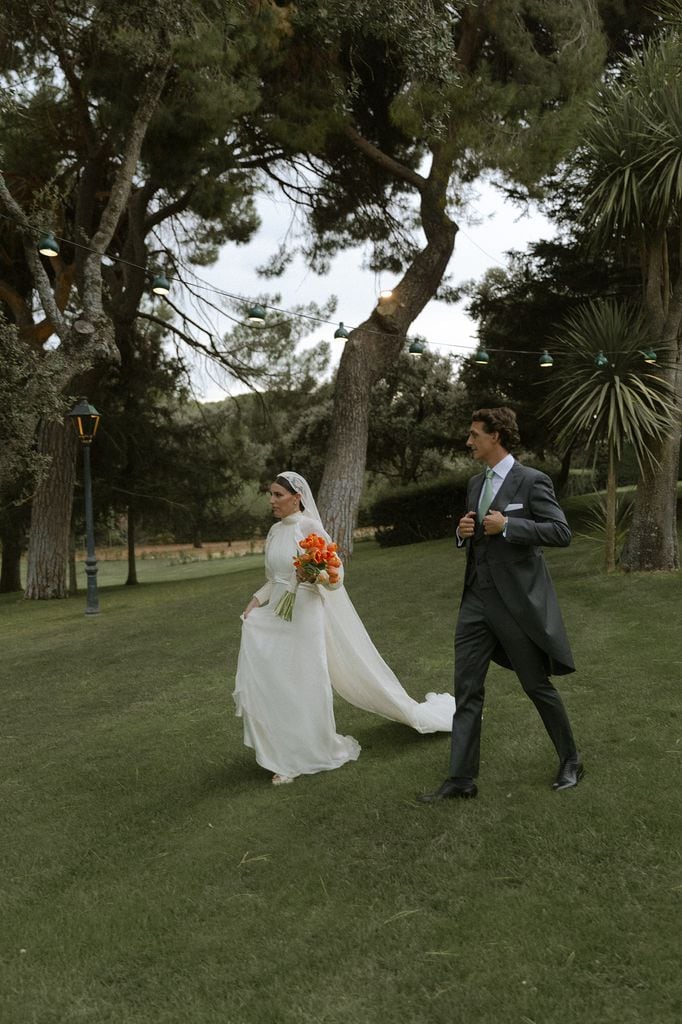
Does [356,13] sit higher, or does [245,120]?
[245,120]

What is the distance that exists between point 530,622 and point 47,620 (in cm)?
1284

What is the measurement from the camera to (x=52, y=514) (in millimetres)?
19266

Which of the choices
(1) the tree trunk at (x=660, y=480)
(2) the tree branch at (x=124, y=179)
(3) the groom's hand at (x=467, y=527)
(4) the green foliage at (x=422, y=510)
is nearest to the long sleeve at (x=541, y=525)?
(3) the groom's hand at (x=467, y=527)

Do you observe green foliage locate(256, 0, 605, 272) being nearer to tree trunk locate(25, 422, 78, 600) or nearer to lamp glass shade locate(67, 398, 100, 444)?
lamp glass shade locate(67, 398, 100, 444)

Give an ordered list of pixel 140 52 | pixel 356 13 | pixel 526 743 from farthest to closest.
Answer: pixel 140 52 → pixel 356 13 → pixel 526 743

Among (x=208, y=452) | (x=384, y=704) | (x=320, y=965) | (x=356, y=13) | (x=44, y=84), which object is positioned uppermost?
(x=44, y=84)

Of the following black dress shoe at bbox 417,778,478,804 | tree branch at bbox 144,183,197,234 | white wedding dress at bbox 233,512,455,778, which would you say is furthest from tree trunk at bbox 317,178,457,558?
black dress shoe at bbox 417,778,478,804

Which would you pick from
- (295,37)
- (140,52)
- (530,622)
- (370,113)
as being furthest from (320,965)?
(370,113)

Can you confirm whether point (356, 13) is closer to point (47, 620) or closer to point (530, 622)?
point (530, 622)

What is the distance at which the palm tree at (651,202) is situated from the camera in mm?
11133

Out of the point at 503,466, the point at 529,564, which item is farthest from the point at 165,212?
the point at 529,564

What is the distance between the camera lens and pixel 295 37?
14469mm

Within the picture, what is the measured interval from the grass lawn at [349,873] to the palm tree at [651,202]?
4944 mm

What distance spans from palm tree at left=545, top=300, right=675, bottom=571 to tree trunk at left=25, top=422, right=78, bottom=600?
11.4 metres
